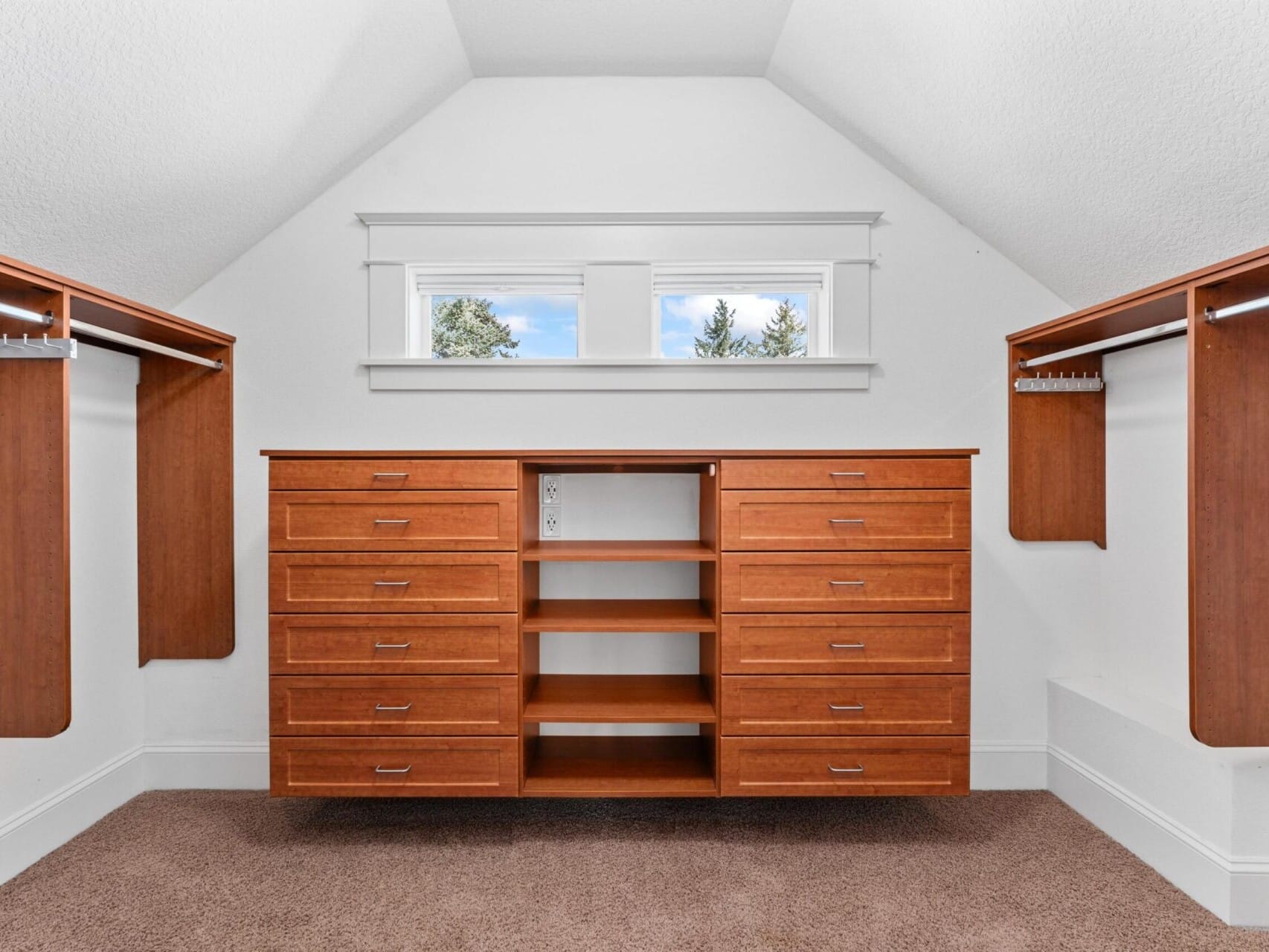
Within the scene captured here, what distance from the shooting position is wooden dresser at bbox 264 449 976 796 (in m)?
1.95

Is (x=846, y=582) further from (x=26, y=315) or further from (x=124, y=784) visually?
(x=124, y=784)

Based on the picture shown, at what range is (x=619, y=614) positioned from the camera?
2158 millimetres

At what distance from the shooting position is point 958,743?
196cm

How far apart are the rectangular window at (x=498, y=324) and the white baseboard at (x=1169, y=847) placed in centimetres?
233

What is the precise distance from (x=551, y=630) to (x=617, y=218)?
1472 mm

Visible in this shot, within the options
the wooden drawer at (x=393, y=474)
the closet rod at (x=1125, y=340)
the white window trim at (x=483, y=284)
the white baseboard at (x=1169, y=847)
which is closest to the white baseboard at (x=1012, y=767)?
the white baseboard at (x=1169, y=847)

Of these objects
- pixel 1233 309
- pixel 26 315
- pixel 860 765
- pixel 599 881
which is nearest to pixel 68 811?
pixel 26 315

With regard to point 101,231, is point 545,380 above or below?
below

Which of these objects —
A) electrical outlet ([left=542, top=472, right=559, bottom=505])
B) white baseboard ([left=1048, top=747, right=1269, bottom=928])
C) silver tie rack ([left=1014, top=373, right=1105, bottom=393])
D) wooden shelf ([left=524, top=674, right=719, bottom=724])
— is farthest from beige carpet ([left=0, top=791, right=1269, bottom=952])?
silver tie rack ([left=1014, top=373, right=1105, bottom=393])

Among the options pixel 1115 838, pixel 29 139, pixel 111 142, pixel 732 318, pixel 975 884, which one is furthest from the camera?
pixel 732 318

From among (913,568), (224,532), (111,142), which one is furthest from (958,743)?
(111,142)

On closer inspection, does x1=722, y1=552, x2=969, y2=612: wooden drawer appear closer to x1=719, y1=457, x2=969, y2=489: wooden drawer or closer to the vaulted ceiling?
x1=719, y1=457, x2=969, y2=489: wooden drawer

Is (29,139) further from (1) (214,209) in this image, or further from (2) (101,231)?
(1) (214,209)

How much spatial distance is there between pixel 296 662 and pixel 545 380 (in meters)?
1.22
